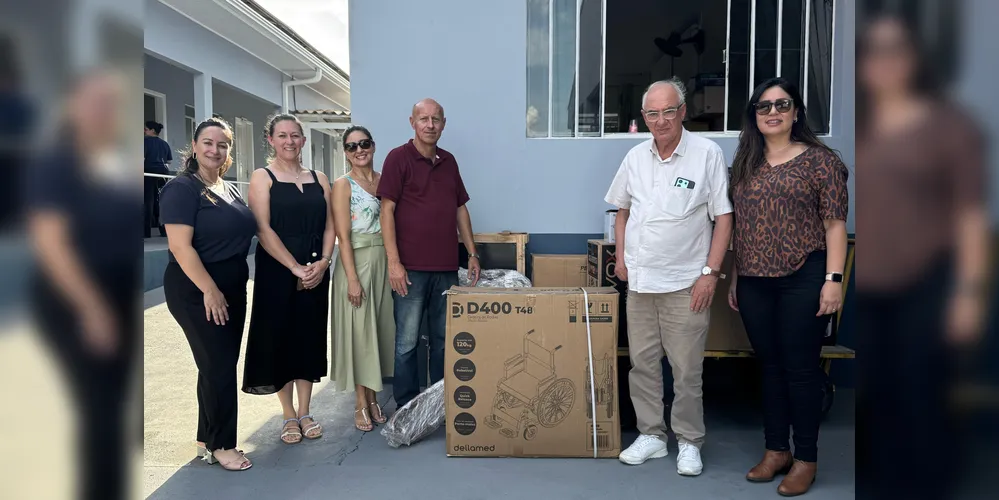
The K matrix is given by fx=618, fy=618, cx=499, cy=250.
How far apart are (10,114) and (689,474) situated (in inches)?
116

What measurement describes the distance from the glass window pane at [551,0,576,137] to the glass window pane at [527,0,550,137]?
6 cm

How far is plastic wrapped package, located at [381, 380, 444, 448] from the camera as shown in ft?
10.6

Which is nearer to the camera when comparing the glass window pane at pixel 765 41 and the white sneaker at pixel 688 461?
the white sneaker at pixel 688 461

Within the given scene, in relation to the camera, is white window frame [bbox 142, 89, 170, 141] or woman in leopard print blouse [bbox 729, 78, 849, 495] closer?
woman in leopard print blouse [bbox 729, 78, 849, 495]

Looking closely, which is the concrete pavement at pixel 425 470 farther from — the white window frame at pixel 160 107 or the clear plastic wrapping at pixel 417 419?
the white window frame at pixel 160 107

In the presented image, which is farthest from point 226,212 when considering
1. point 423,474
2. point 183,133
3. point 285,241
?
point 183,133

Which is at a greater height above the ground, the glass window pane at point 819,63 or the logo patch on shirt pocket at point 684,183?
the glass window pane at point 819,63

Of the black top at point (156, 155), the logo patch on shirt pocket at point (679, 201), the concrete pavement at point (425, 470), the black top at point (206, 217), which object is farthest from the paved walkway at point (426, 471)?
the black top at point (156, 155)

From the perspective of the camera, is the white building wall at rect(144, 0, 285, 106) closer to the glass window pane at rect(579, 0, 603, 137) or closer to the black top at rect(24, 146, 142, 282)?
the glass window pane at rect(579, 0, 603, 137)

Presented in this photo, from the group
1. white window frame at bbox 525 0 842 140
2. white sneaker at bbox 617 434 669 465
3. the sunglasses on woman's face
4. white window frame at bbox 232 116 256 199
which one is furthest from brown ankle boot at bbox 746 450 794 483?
white window frame at bbox 232 116 256 199

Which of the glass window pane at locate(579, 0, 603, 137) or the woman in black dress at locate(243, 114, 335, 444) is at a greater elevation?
the glass window pane at locate(579, 0, 603, 137)

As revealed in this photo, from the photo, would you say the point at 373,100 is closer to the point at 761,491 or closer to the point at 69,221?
the point at 761,491

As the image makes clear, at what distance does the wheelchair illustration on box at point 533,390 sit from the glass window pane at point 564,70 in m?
1.77

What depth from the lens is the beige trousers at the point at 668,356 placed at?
2877 millimetres
